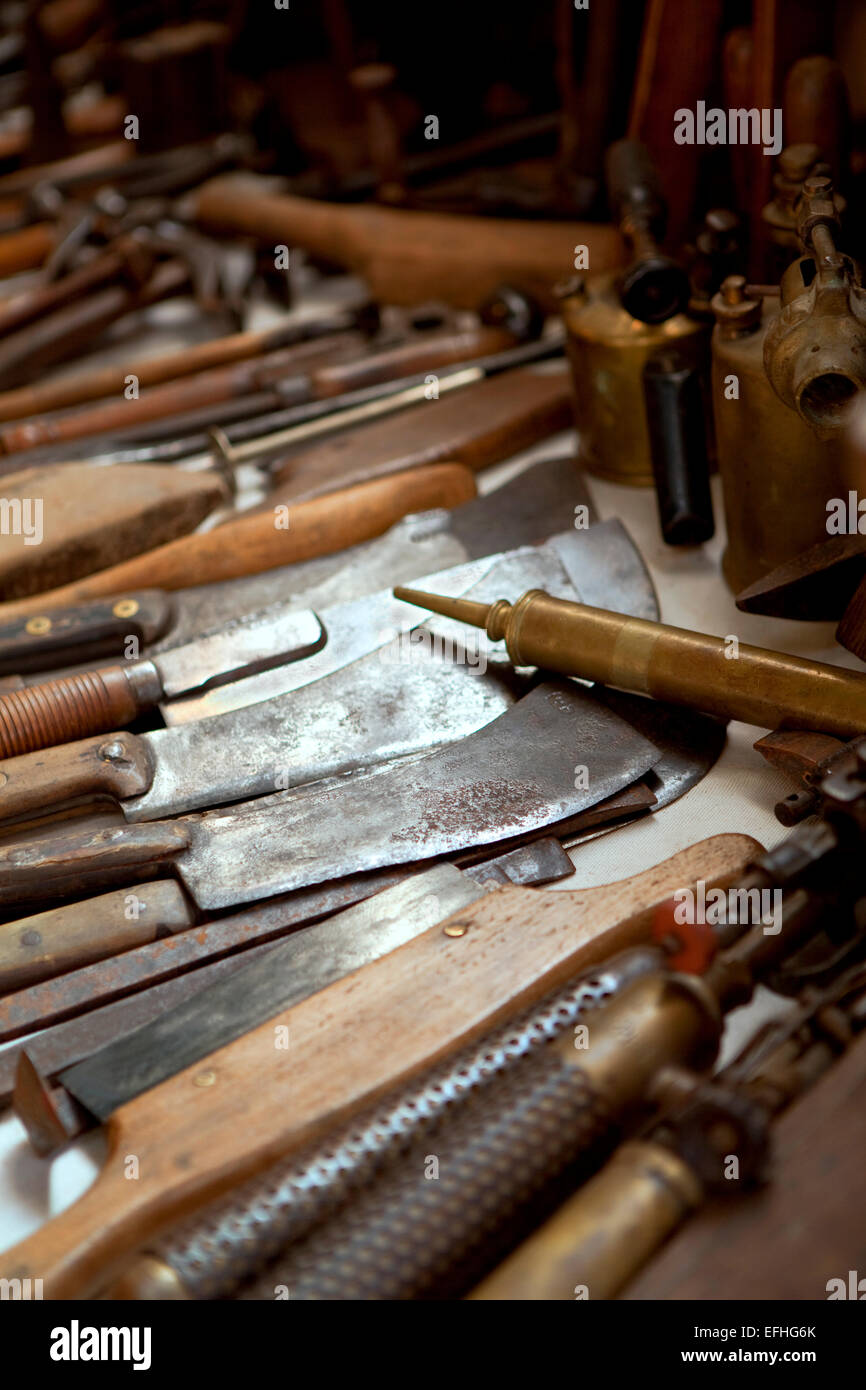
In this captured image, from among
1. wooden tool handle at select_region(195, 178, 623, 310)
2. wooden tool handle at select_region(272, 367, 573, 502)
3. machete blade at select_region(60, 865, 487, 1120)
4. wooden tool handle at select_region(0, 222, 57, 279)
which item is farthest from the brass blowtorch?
wooden tool handle at select_region(0, 222, 57, 279)

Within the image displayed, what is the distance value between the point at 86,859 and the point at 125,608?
534mm

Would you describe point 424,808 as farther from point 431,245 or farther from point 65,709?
point 431,245

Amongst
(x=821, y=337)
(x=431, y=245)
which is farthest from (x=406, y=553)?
(x=431, y=245)

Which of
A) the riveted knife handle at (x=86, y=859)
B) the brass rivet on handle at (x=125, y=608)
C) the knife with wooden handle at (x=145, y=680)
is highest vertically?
the brass rivet on handle at (x=125, y=608)

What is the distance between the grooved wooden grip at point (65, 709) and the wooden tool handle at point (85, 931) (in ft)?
1.00

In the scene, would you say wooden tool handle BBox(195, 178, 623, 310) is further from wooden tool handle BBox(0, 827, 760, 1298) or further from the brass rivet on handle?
wooden tool handle BBox(0, 827, 760, 1298)

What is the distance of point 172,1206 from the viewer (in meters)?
1.05

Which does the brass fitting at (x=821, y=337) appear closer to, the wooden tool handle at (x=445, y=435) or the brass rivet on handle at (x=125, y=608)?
the wooden tool handle at (x=445, y=435)

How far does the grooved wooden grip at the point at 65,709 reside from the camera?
5.16 feet

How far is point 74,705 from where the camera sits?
1604 mm

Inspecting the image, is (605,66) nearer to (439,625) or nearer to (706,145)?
(706,145)

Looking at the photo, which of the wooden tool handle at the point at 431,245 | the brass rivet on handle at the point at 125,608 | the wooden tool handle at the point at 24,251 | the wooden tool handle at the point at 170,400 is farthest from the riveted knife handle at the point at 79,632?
the wooden tool handle at the point at 24,251

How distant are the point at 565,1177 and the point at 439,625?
0.87m
